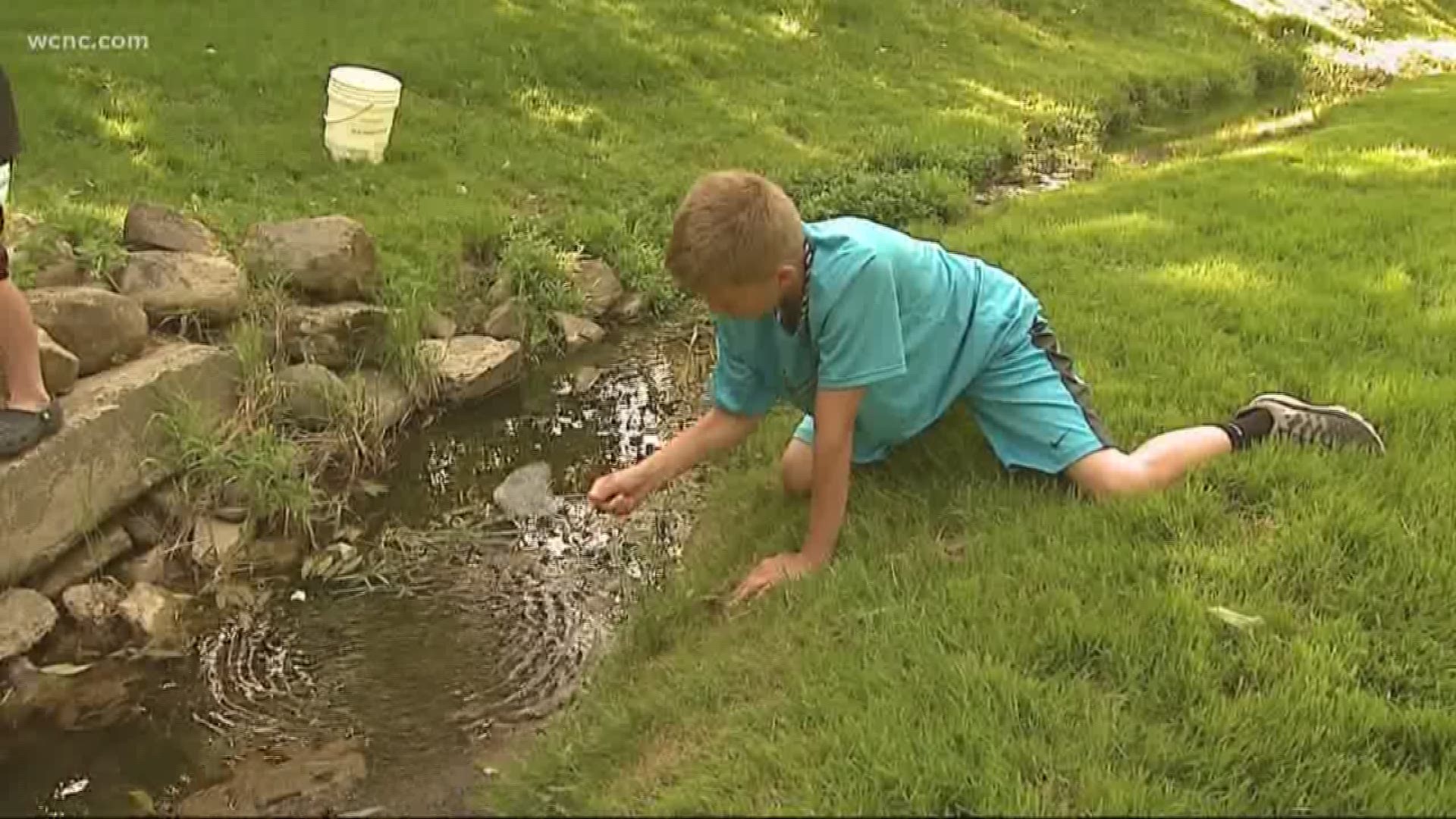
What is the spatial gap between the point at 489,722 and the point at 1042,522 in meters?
1.71

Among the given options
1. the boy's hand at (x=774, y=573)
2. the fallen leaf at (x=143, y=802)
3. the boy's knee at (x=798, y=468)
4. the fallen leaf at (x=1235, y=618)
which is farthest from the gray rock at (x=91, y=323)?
the fallen leaf at (x=1235, y=618)

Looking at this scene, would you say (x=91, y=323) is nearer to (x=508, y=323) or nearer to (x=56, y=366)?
(x=56, y=366)

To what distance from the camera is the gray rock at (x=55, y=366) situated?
5.15m

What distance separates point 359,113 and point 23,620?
474cm

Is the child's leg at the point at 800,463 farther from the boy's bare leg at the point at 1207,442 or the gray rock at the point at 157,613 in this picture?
the gray rock at the point at 157,613

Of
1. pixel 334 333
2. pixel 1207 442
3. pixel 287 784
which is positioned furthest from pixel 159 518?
pixel 1207 442

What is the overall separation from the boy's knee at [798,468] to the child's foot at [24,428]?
259cm

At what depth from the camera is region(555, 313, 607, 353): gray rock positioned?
24.6 ft

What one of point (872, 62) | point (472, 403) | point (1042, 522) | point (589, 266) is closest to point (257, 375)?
point (472, 403)

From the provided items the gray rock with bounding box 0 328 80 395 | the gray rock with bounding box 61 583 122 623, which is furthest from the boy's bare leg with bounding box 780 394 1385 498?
the gray rock with bounding box 0 328 80 395

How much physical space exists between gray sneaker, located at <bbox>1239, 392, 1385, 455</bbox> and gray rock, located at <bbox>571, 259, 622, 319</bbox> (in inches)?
174

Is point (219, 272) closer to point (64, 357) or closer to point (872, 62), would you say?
point (64, 357)

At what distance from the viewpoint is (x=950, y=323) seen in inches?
154

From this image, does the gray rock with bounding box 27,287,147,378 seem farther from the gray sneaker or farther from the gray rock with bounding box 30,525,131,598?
the gray sneaker
